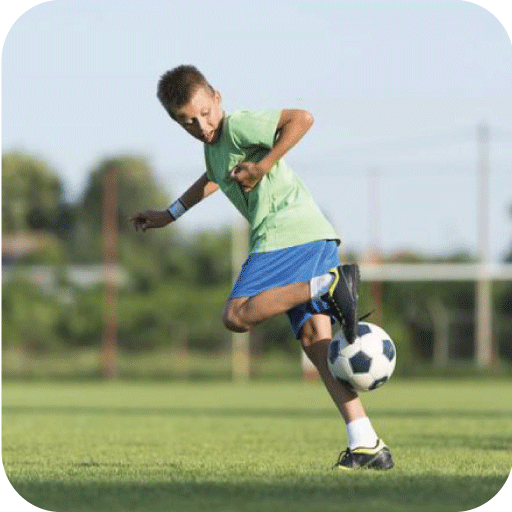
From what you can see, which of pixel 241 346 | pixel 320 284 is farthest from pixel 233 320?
pixel 241 346

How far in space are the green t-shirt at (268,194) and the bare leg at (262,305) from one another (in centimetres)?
19

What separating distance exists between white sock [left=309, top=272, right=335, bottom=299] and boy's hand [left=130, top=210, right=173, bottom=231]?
3.28 ft

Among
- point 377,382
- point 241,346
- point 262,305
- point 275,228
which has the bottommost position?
point 241,346

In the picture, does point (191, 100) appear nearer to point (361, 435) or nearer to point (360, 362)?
point (360, 362)

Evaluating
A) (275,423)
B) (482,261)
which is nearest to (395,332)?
(482,261)

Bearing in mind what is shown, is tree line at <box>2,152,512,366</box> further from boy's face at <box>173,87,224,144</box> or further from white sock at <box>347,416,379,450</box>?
boy's face at <box>173,87,224,144</box>

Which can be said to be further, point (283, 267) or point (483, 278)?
point (483, 278)

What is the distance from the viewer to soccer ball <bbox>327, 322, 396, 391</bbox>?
626cm

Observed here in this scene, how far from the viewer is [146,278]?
122 feet

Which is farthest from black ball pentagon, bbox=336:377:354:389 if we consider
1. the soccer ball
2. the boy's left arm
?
the boy's left arm

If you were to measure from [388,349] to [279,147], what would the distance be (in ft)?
3.49

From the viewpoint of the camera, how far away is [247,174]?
20.0ft

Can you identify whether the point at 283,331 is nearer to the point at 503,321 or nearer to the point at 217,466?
the point at 503,321

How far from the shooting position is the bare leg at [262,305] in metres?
6.16
